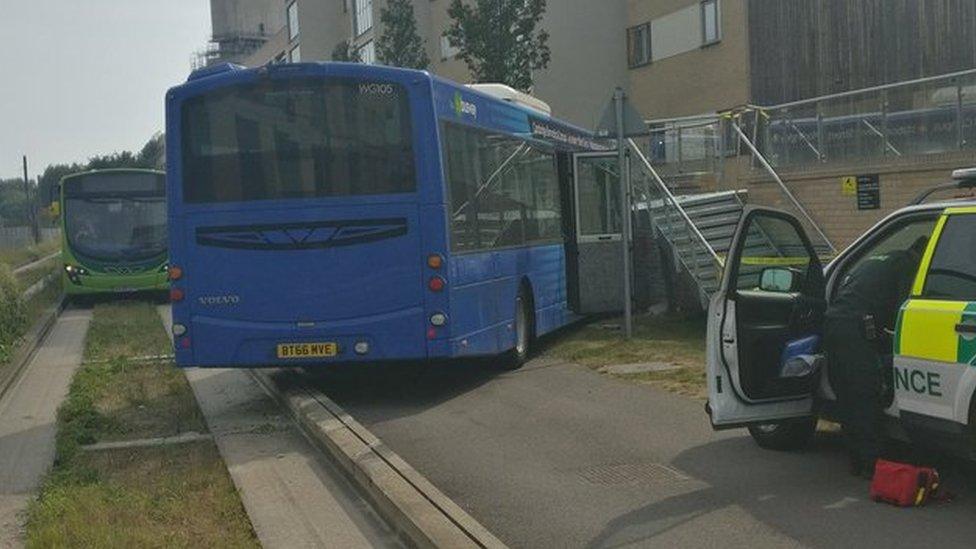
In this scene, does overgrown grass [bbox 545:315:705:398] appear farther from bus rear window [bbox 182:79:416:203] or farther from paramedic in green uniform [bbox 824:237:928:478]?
paramedic in green uniform [bbox 824:237:928:478]

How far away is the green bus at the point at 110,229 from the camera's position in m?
27.7

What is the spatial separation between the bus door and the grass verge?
5.67 meters

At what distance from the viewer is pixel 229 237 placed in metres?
11.0

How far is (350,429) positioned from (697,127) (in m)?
12.9

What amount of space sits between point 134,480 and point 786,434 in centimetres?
459

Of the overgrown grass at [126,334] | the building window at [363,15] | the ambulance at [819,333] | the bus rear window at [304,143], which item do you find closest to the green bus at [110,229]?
the overgrown grass at [126,334]

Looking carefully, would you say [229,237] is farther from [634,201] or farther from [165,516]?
[634,201]

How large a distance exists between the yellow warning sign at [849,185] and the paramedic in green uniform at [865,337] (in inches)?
375

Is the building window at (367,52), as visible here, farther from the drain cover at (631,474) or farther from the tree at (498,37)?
the drain cover at (631,474)

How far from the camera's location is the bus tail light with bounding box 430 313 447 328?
35.6ft

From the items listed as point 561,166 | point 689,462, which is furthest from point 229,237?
point 561,166

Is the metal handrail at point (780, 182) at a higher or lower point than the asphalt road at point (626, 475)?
higher

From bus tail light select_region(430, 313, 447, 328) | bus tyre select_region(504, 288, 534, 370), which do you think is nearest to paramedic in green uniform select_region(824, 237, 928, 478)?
bus tail light select_region(430, 313, 447, 328)

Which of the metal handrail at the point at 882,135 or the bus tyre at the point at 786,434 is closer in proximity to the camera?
the bus tyre at the point at 786,434
